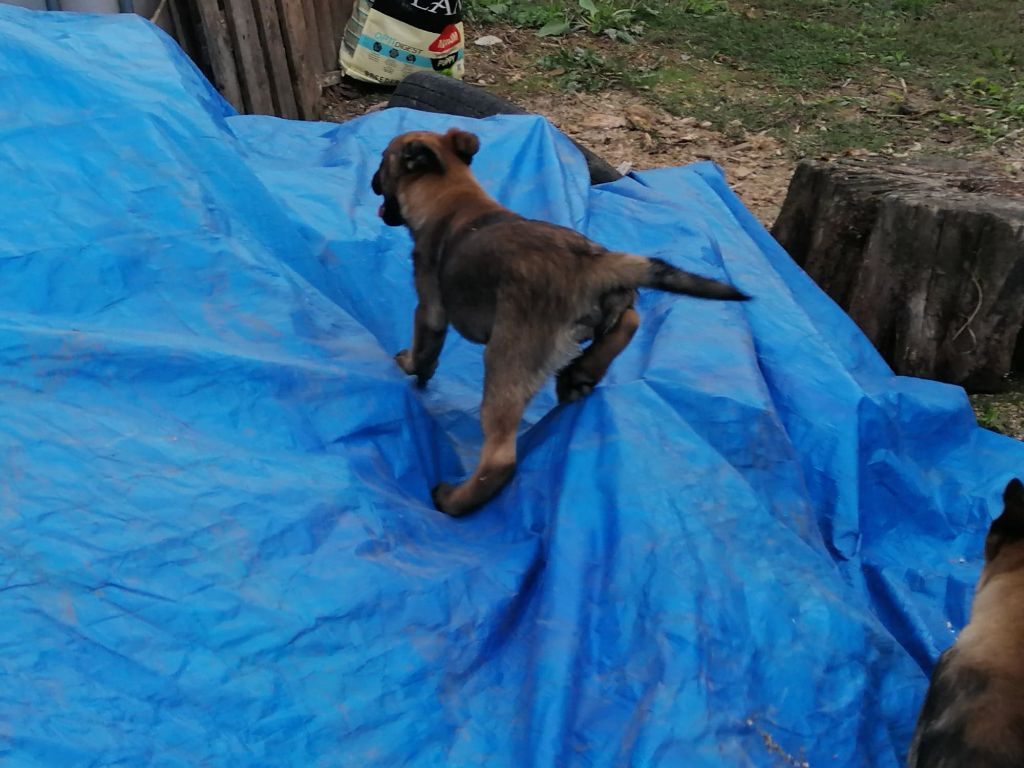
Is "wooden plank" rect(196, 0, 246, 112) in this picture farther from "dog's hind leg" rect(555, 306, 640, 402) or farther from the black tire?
"dog's hind leg" rect(555, 306, 640, 402)

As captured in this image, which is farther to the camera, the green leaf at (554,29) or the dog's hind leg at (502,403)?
the green leaf at (554,29)

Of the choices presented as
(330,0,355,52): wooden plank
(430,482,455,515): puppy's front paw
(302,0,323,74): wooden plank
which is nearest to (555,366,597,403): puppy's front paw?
(430,482,455,515): puppy's front paw

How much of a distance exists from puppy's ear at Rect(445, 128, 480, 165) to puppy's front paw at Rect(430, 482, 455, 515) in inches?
52.8

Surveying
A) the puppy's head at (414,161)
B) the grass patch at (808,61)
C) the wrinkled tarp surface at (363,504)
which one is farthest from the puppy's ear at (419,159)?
the grass patch at (808,61)

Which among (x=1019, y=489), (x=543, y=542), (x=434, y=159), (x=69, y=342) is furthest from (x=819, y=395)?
(x=69, y=342)

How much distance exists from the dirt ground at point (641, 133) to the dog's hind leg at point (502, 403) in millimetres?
3874

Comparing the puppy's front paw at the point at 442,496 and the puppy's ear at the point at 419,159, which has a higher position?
the puppy's ear at the point at 419,159

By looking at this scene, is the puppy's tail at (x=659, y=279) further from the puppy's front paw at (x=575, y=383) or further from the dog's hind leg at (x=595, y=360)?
the puppy's front paw at (x=575, y=383)

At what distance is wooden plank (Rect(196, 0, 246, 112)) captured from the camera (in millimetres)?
6227

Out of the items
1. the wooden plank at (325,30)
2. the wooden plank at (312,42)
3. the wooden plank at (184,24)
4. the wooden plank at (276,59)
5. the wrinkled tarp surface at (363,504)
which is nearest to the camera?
the wrinkled tarp surface at (363,504)

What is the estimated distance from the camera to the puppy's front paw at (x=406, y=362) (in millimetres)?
3684

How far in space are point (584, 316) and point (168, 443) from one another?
1321 millimetres

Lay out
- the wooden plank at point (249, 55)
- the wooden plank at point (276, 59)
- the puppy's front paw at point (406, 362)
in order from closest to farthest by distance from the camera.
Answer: the puppy's front paw at point (406, 362) < the wooden plank at point (249, 55) < the wooden plank at point (276, 59)

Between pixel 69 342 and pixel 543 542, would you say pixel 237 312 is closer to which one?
pixel 69 342
